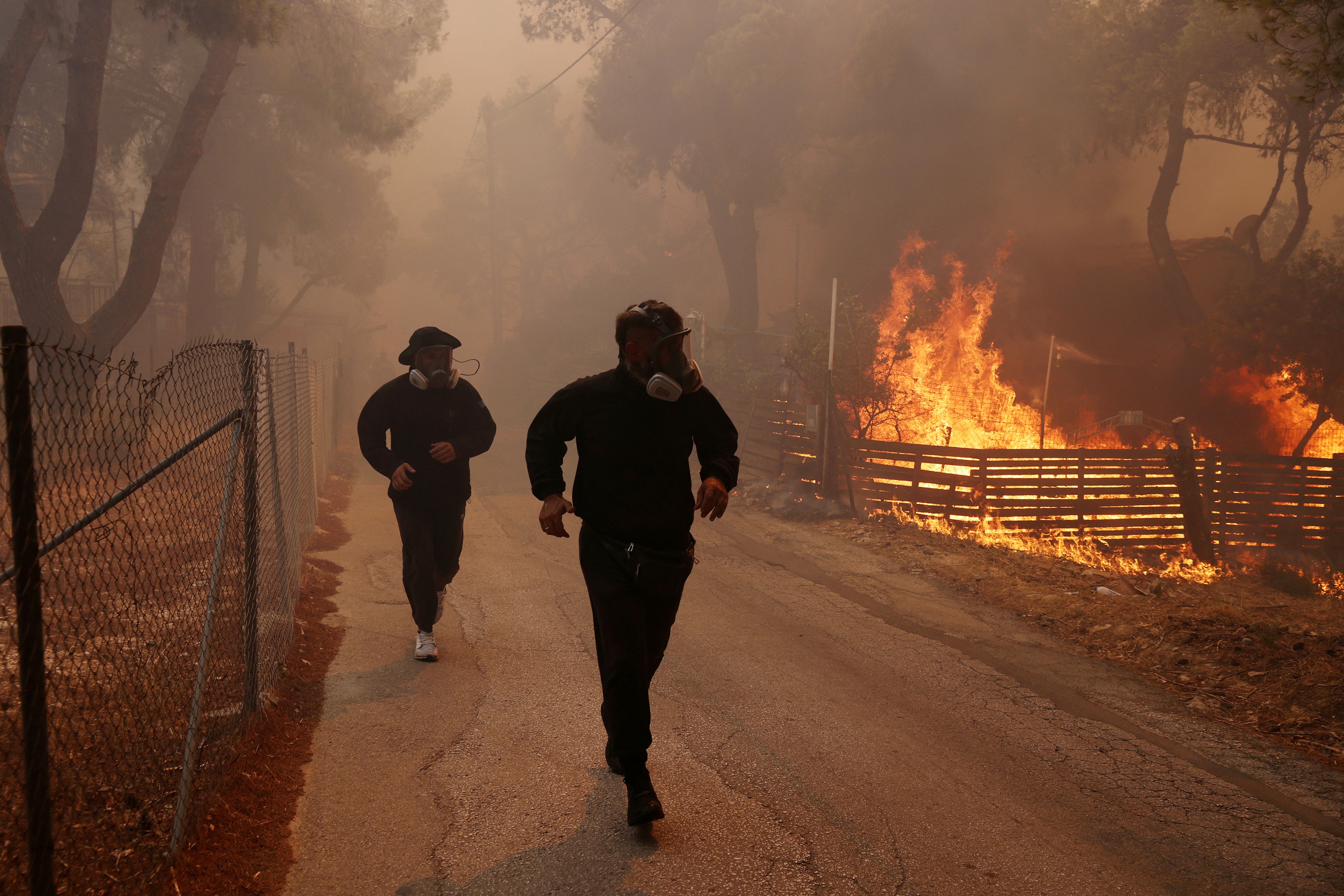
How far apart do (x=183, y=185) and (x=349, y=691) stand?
1440 centimetres

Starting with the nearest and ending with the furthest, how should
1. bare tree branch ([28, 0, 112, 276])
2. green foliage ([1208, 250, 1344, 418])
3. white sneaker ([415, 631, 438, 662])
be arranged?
white sneaker ([415, 631, 438, 662]) → bare tree branch ([28, 0, 112, 276]) → green foliage ([1208, 250, 1344, 418])

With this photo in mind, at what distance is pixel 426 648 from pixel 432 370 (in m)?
1.81

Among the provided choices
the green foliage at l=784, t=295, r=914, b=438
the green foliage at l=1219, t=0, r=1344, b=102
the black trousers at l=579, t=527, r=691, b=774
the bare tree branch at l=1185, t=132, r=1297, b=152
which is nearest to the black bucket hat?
the black trousers at l=579, t=527, r=691, b=774

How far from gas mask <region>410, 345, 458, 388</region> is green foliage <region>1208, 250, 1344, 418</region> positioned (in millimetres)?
20913

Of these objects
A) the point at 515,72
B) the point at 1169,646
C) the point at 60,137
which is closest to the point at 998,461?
the point at 1169,646

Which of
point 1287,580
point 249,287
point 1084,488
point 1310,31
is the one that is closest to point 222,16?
point 1310,31

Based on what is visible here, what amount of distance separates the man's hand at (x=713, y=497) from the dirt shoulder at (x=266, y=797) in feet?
6.88

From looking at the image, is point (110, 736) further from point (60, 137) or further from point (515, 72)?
point (515, 72)

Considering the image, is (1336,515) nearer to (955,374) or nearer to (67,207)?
(955,374)

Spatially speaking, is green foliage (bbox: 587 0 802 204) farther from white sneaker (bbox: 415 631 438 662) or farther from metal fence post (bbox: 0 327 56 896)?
metal fence post (bbox: 0 327 56 896)

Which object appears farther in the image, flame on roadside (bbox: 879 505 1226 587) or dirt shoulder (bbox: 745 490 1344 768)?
flame on roadside (bbox: 879 505 1226 587)

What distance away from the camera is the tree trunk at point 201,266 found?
27.6 m

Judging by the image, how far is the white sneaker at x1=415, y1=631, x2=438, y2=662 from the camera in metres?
5.92

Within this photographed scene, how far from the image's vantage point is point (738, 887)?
10.9ft
